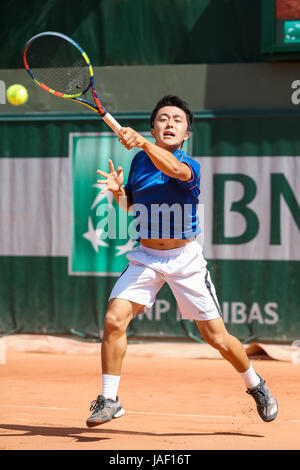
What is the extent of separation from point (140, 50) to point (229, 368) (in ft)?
12.5

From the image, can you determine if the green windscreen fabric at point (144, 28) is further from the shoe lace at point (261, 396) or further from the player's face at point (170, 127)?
the shoe lace at point (261, 396)

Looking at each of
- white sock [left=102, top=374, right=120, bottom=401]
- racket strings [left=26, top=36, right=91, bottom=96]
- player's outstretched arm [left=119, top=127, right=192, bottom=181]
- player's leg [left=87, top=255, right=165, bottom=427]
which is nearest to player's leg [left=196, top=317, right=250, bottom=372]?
player's leg [left=87, top=255, right=165, bottom=427]

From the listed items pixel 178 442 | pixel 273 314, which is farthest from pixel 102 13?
pixel 178 442

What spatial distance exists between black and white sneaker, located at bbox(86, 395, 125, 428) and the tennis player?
36 mm

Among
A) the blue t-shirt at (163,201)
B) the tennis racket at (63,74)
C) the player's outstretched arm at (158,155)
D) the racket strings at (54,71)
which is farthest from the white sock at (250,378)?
the racket strings at (54,71)

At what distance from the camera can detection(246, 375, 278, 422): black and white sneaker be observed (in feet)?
15.2

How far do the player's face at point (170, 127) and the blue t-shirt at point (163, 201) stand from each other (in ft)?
0.24

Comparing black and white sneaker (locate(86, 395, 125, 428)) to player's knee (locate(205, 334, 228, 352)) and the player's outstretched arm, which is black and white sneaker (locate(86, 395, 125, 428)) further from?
the player's outstretched arm

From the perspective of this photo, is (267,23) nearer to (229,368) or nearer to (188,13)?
(188,13)

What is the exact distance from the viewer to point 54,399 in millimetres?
5984

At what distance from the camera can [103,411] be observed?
14.1ft

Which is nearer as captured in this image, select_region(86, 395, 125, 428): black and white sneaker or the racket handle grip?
the racket handle grip

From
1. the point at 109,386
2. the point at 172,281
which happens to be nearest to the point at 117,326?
the point at 109,386

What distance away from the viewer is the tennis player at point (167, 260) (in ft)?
14.6
